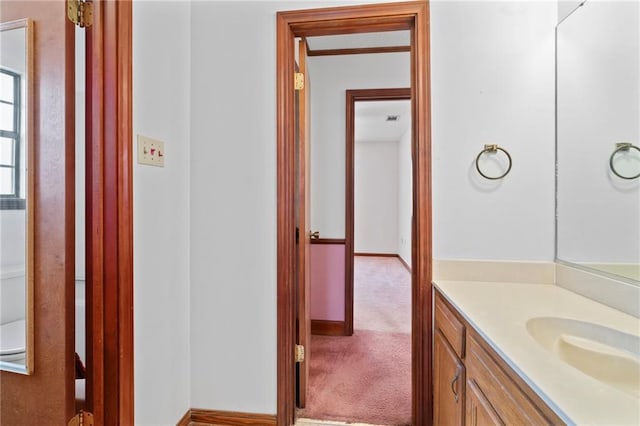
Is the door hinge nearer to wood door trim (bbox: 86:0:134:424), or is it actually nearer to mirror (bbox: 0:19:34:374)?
wood door trim (bbox: 86:0:134:424)

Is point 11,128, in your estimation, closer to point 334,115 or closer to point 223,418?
point 223,418

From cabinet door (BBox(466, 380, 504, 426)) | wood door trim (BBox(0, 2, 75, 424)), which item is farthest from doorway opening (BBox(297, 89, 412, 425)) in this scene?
wood door trim (BBox(0, 2, 75, 424))

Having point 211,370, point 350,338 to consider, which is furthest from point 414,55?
point 350,338

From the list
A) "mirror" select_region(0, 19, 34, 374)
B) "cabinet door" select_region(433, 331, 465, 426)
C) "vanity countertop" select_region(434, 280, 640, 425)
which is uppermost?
"mirror" select_region(0, 19, 34, 374)

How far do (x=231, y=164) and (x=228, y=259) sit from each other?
1.69 ft

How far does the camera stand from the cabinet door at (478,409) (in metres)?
0.87

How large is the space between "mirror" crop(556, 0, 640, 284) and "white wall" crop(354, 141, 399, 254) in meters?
5.67

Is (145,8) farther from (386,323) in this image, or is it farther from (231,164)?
(386,323)

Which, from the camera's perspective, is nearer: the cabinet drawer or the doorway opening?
the cabinet drawer

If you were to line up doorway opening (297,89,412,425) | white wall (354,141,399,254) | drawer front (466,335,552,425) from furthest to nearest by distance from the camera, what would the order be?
white wall (354,141,399,254), doorway opening (297,89,412,425), drawer front (466,335,552,425)

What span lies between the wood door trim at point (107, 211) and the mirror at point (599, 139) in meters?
1.87

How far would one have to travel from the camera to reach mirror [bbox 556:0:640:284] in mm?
1125

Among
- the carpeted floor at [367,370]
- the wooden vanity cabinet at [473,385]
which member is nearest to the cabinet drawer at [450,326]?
the wooden vanity cabinet at [473,385]

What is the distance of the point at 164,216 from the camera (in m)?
1.54
